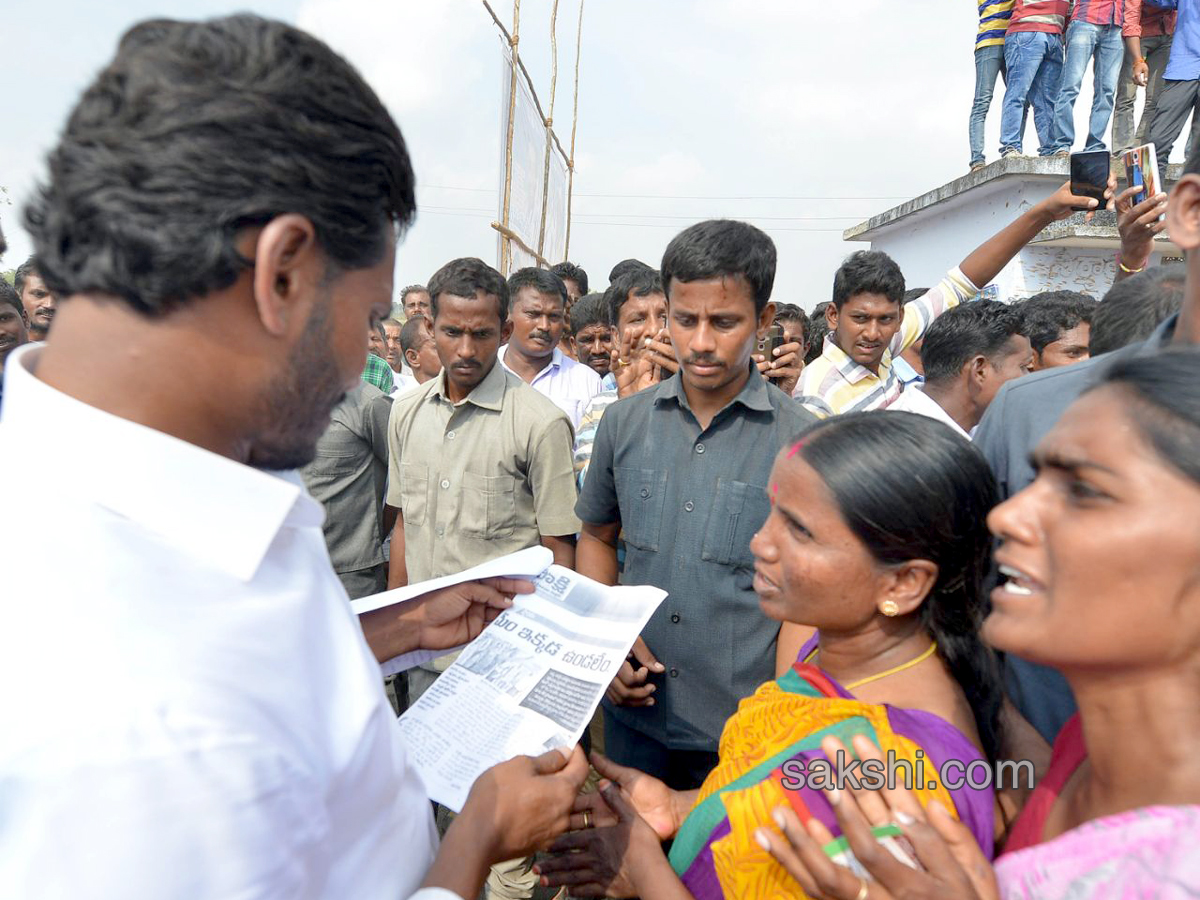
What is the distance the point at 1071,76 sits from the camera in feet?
21.1

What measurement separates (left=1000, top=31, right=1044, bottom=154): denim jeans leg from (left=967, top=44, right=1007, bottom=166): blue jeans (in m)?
0.16

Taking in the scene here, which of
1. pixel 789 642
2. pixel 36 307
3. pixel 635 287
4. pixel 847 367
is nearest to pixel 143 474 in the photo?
pixel 789 642

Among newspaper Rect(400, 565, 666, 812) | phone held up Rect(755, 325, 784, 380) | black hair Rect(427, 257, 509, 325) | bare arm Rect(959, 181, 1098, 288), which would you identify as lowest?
newspaper Rect(400, 565, 666, 812)

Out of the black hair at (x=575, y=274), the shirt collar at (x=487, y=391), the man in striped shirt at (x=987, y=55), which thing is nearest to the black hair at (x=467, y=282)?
the shirt collar at (x=487, y=391)

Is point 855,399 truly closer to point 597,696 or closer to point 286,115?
point 597,696

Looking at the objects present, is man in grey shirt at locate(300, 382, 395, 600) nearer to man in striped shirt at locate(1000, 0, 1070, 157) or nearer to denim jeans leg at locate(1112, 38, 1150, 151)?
man in striped shirt at locate(1000, 0, 1070, 157)

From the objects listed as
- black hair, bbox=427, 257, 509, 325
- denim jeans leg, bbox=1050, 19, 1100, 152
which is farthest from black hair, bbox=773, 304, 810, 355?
denim jeans leg, bbox=1050, 19, 1100, 152

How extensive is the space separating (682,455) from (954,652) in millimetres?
987

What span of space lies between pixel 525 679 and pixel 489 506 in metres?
1.44

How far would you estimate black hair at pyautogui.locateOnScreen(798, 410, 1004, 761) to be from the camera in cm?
134

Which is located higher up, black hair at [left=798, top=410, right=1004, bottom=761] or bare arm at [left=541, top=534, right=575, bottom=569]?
black hair at [left=798, top=410, right=1004, bottom=761]

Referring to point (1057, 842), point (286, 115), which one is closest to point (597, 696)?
point (1057, 842)

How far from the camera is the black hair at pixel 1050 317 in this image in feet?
12.0

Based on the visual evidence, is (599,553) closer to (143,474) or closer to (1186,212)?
(1186,212)
